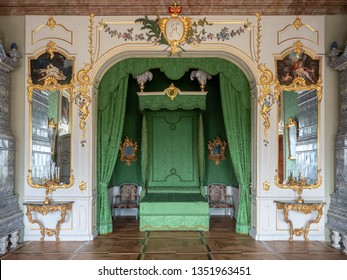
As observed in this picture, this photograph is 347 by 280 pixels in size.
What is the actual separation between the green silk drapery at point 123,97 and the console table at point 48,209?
0.78 metres

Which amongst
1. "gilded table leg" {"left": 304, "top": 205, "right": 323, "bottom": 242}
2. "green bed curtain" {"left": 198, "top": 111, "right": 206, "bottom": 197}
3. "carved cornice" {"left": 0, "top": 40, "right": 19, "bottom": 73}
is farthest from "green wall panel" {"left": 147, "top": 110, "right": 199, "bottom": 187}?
"carved cornice" {"left": 0, "top": 40, "right": 19, "bottom": 73}

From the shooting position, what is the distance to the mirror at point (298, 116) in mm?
6008

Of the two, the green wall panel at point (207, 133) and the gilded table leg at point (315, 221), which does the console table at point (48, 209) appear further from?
the gilded table leg at point (315, 221)

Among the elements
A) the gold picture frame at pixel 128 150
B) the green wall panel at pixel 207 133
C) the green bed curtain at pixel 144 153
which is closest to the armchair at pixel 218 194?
the green wall panel at pixel 207 133

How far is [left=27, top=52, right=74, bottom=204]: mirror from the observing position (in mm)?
5949

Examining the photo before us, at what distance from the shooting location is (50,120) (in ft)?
19.6

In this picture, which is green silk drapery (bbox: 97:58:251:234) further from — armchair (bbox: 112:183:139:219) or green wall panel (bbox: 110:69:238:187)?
green wall panel (bbox: 110:69:238:187)

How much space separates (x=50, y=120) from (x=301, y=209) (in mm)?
3950

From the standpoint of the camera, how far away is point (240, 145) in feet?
21.1

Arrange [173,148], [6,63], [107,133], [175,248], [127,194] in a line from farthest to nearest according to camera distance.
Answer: [127,194] → [173,148] → [107,133] → [6,63] → [175,248]

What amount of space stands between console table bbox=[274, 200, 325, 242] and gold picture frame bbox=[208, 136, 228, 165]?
2953 mm

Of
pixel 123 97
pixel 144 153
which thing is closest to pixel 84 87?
pixel 123 97

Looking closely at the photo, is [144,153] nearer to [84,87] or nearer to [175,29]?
[84,87]

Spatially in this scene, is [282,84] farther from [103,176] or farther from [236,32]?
[103,176]
